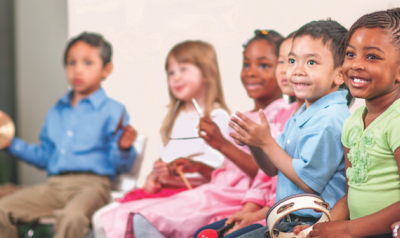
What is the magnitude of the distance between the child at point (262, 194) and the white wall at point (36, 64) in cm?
134

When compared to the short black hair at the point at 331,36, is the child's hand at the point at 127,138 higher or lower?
lower

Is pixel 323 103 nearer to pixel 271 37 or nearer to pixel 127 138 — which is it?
pixel 271 37

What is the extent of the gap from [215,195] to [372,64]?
685mm

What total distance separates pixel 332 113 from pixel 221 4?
0.75 metres

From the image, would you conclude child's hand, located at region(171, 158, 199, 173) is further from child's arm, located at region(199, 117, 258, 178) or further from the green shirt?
the green shirt

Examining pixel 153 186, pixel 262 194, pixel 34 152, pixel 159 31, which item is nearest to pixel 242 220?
pixel 262 194

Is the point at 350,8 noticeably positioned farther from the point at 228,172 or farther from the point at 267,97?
the point at 228,172

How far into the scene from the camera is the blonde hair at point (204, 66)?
150 cm

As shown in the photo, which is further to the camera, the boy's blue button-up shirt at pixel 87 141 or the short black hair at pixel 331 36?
the boy's blue button-up shirt at pixel 87 141

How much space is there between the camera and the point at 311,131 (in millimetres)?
904

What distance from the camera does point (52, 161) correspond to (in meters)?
1.79

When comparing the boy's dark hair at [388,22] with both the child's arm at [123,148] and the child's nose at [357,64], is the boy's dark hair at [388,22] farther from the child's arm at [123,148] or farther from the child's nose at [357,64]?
the child's arm at [123,148]

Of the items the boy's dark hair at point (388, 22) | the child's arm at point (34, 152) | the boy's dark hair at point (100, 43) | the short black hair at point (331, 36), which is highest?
the boy's dark hair at point (388, 22)

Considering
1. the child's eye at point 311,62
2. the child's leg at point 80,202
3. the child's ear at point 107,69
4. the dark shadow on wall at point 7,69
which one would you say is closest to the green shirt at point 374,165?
the child's eye at point 311,62
